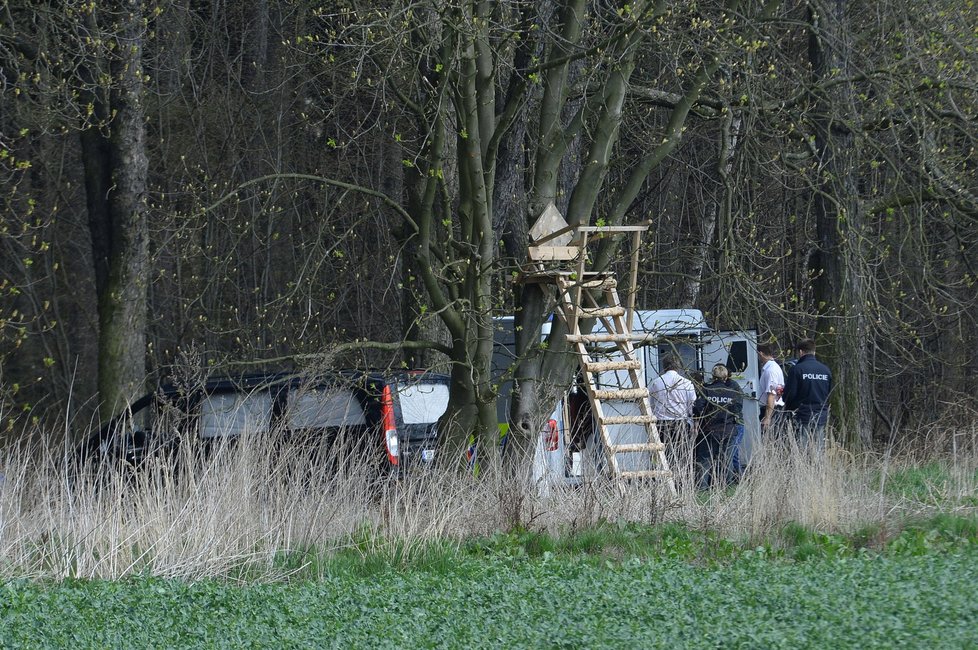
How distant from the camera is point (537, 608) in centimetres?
559

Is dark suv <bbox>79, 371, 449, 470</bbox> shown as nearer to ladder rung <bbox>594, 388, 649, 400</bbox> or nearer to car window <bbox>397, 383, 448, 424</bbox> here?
car window <bbox>397, 383, 448, 424</bbox>

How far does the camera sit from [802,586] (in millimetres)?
5922

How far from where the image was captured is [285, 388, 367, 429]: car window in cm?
898

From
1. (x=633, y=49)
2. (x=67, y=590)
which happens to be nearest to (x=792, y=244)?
(x=633, y=49)

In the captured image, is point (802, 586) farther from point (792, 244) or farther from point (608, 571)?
point (792, 244)

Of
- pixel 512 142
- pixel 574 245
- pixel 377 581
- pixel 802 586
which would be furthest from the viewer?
pixel 512 142

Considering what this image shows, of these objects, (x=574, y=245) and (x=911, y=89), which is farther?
(x=911, y=89)

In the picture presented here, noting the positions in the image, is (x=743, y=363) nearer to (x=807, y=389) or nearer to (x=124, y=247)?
(x=807, y=389)

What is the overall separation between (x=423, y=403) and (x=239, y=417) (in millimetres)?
1927

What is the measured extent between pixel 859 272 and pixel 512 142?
150 inches

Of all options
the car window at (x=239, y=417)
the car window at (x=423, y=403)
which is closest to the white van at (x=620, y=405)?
the car window at (x=423, y=403)

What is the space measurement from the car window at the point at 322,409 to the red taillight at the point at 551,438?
5.45ft

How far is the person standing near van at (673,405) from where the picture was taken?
9.44 meters

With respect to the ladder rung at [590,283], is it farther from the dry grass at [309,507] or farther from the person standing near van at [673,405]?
the dry grass at [309,507]
